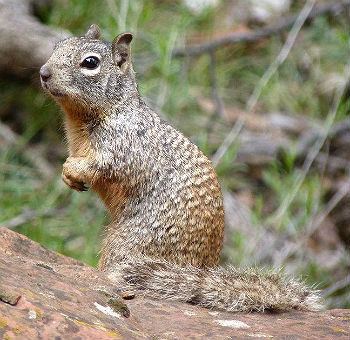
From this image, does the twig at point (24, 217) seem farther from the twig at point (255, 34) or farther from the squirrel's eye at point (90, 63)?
the squirrel's eye at point (90, 63)

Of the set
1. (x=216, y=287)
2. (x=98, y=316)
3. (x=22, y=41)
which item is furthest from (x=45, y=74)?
(x=22, y=41)

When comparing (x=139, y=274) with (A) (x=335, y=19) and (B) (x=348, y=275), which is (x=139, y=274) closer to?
(B) (x=348, y=275)

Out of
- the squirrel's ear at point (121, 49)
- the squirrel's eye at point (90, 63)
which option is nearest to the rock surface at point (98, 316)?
the squirrel's eye at point (90, 63)

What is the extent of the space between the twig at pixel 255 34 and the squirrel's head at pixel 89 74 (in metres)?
3.37

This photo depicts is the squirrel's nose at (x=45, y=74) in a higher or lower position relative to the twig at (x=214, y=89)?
lower

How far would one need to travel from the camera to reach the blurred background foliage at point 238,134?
6270 millimetres

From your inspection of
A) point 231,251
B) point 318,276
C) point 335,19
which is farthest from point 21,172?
point 335,19

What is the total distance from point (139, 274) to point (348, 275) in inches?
148

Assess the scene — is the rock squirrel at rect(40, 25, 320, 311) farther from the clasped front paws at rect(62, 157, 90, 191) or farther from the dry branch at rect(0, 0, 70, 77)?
the dry branch at rect(0, 0, 70, 77)

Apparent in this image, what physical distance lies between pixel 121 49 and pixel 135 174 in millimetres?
675

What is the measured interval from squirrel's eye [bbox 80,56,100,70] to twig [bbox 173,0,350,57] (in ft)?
11.4

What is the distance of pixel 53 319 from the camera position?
2.77 metres

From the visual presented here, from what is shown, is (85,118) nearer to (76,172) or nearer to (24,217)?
(76,172)

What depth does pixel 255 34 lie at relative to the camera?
828cm
